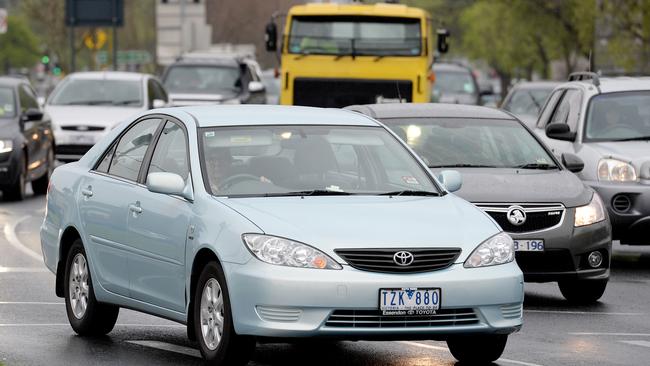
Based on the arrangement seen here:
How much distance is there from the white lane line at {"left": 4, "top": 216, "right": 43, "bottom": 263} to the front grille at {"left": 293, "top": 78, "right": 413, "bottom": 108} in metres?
6.85

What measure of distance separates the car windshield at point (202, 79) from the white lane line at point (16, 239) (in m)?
15.3

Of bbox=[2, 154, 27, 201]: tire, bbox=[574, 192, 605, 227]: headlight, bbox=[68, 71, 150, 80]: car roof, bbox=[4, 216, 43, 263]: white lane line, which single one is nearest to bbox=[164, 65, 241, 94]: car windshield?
bbox=[68, 71, 150, 80]: car roof

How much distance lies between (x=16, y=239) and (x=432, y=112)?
5.62 metres

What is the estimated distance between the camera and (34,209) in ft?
77.6

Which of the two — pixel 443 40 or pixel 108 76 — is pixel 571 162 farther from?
pixel 108 76

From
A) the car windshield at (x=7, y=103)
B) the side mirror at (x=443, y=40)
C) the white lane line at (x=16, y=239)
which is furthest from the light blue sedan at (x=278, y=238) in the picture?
the side mirror at (x=443, y=40)

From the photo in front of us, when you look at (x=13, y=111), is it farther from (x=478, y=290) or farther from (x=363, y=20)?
(x=478, y=290)

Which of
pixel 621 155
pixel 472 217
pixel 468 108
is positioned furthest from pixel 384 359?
pixel 621 155

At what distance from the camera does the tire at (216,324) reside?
9.20m

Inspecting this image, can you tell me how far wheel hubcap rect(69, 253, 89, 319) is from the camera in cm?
1122

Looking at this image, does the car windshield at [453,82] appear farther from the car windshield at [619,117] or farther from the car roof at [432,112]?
the car roof at [432,112]

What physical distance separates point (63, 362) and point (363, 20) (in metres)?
18.7

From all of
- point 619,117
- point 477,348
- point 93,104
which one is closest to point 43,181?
point 93,104

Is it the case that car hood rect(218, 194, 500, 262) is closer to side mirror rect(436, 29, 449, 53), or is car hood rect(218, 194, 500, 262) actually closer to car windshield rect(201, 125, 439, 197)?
car windshield rect(201, 125, 439, 197)
